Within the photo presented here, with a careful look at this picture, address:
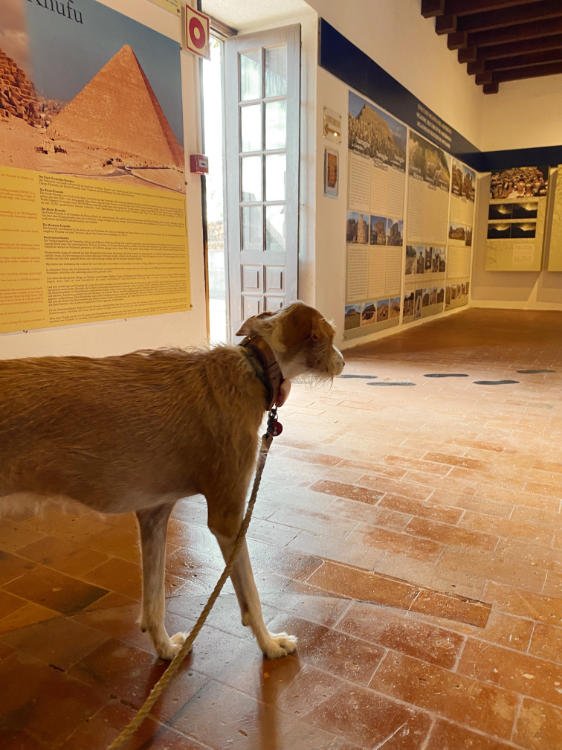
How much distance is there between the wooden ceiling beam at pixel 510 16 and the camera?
917 cm

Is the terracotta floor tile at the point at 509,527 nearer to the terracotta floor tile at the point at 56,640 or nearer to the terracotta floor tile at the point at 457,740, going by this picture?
the terracotta floor tile at the point at 457,740

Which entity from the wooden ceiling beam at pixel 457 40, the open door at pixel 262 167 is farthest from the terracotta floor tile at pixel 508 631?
the wooden ceiling beam at pixel 457 40

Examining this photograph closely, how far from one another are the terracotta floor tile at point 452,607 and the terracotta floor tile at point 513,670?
5.1 inches

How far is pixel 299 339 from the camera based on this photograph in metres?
1.53

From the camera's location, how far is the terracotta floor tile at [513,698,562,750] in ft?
4.39

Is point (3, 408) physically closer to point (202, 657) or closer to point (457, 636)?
point (202, 657)

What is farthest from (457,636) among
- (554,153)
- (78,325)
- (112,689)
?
(554,153)

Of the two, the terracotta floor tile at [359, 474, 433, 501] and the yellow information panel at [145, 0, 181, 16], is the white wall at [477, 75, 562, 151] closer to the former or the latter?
the yellow information panel at [145, 0, 181, 16]

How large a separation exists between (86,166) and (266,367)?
104 inches

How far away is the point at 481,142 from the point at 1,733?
14751 millimetres

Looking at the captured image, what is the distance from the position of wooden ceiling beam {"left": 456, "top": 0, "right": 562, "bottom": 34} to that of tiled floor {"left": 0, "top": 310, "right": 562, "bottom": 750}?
30.0 ft

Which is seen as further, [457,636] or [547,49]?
[547,49]

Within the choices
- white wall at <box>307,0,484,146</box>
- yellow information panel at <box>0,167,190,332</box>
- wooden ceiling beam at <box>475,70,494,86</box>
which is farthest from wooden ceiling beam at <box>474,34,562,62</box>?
yellow information panel at <box>0,167,190,332</box>

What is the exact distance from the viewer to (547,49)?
10703 mm
